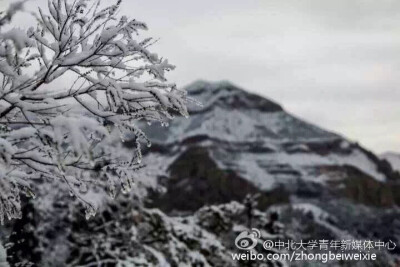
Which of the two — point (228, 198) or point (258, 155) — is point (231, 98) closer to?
point (258, 155)

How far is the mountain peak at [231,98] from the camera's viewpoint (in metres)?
174

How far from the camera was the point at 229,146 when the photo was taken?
141625mm

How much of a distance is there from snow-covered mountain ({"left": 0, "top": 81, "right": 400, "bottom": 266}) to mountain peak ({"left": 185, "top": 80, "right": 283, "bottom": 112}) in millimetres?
396

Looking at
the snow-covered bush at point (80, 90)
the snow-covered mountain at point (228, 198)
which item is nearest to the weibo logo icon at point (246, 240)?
the snow-covered mountain at point (228, 198)

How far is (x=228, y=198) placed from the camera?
316 feet

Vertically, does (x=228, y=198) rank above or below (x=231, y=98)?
below

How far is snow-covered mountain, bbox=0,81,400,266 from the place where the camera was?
8023 mm

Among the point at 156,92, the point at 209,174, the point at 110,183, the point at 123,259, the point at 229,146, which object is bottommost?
the point at 123,259

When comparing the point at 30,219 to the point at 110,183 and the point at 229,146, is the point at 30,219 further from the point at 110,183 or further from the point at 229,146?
the point at 229,146

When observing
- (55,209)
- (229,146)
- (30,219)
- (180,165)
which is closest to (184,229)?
(30,219)

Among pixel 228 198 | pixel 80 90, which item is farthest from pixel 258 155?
pixel 80 90

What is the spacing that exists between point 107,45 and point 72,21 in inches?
9.9

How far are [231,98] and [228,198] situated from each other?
83.7 m

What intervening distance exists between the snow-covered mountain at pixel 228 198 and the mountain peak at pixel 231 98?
40cm
